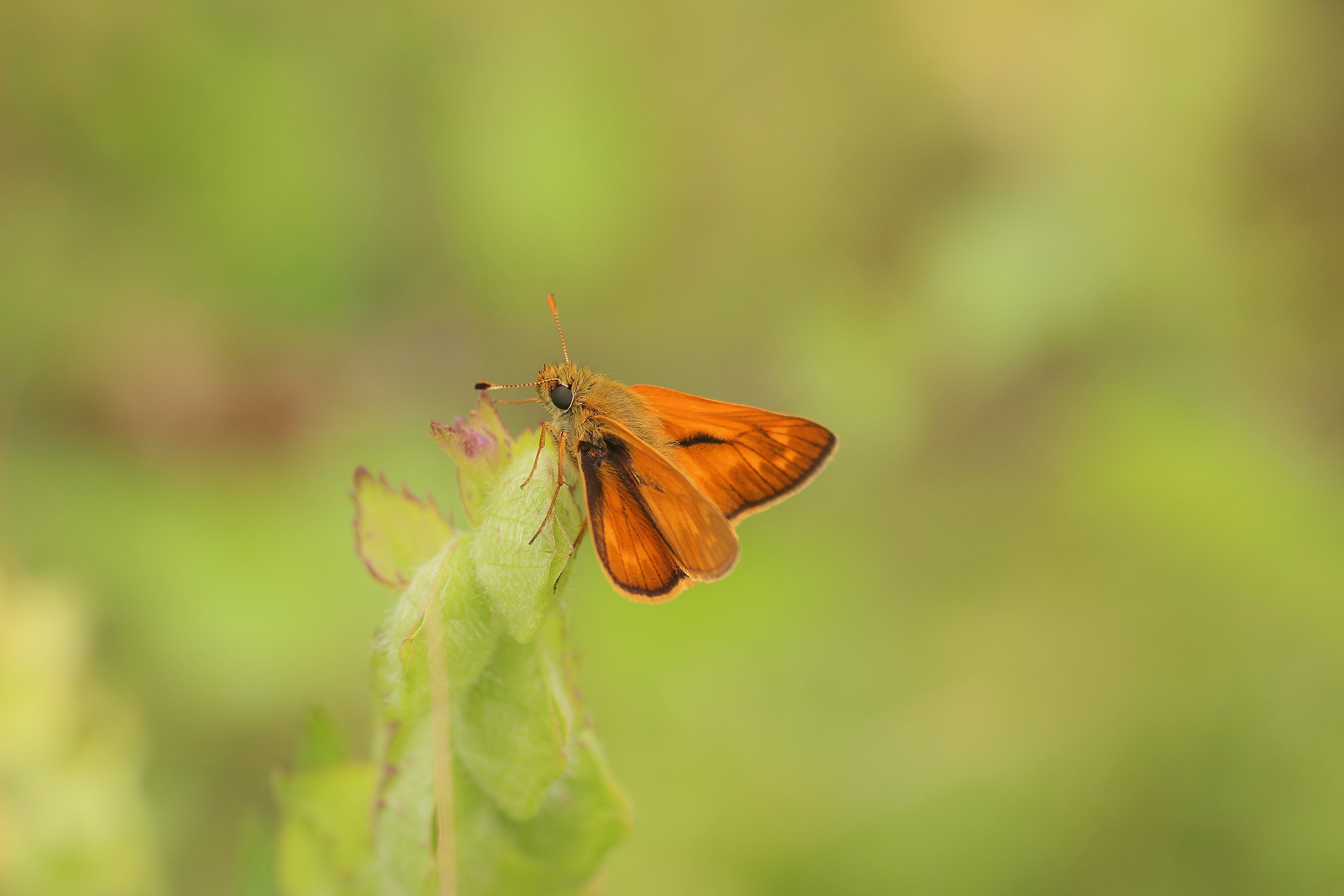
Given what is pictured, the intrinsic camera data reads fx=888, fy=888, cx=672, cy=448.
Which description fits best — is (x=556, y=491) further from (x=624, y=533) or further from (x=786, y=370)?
(x=786, y=370)

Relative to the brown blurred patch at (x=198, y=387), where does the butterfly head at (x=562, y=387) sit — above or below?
below

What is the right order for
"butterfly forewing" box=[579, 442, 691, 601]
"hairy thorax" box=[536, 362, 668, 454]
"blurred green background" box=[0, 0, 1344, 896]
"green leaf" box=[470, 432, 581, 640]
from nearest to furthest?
"green leaf" box=[470, 432, 581, 640]
"butterfly forewing" box=[579, 442, 691, 601]
"hairy thorax" box=[536, 362, 668, 454]
"blurred green background" box=[0, 0, 1344, 896]

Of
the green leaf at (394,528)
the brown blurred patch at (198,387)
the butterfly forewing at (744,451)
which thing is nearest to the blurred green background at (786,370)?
the brown blurred patch at (198,387)

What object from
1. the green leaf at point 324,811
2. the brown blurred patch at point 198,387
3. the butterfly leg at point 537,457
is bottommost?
the green leaf at point 324,811

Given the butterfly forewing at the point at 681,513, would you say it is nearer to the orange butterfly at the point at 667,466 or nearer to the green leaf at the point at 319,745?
the orange butterfly at the point at 667,466

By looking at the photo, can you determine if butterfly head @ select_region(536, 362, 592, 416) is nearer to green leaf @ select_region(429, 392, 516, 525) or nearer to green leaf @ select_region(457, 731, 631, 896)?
green leaf @ select_region(429, 392, 516, 525)

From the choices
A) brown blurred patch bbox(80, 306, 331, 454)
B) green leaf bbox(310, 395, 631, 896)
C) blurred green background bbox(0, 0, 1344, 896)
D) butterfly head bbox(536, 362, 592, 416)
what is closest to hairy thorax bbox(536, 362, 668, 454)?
butterfly head bbox(536, 362, 592, 416)

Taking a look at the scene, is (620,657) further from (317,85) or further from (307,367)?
(317,85)

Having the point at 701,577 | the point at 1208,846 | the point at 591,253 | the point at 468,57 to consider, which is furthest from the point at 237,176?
the point at 1208,846
